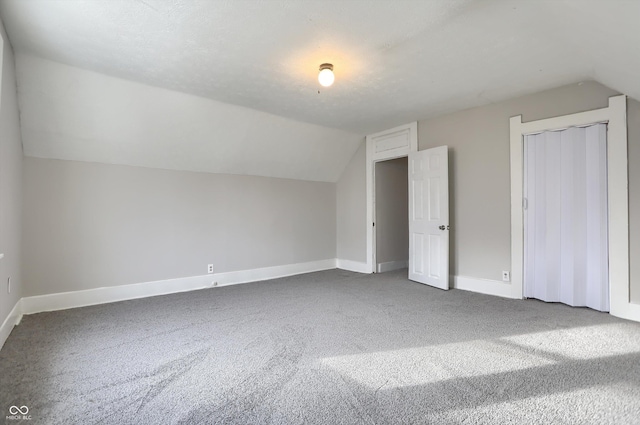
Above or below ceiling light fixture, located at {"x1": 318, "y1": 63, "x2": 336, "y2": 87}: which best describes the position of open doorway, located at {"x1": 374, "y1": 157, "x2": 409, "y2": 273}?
below

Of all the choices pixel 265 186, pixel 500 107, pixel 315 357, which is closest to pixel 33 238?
pixel 265 186

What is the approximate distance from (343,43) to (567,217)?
3.02m

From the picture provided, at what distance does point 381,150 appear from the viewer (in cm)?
525

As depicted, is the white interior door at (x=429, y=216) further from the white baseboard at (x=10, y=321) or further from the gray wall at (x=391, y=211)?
the white baseboard at (x=10, y=321)

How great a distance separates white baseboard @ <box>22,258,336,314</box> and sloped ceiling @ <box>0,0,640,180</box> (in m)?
1.67

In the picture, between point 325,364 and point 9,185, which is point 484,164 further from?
point 9,185

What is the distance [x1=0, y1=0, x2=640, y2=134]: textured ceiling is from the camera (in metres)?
2.08

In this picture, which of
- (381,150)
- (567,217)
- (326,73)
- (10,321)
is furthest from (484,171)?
(10,321)

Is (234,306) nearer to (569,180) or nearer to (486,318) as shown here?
(486,318)

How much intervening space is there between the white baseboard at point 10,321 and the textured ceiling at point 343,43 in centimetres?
232

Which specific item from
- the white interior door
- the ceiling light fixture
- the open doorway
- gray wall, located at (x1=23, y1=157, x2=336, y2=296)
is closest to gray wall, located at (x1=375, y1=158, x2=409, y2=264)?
the open doorway

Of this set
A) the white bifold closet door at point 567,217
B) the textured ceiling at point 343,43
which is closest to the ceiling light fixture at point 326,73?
the textured ceiling at point 343,43

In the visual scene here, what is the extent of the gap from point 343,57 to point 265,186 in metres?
2.81

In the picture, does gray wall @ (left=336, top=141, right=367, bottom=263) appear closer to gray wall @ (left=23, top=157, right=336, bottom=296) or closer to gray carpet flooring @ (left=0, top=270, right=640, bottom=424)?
gray wall @ (left=23, top=157, right=336, bottom=296)
